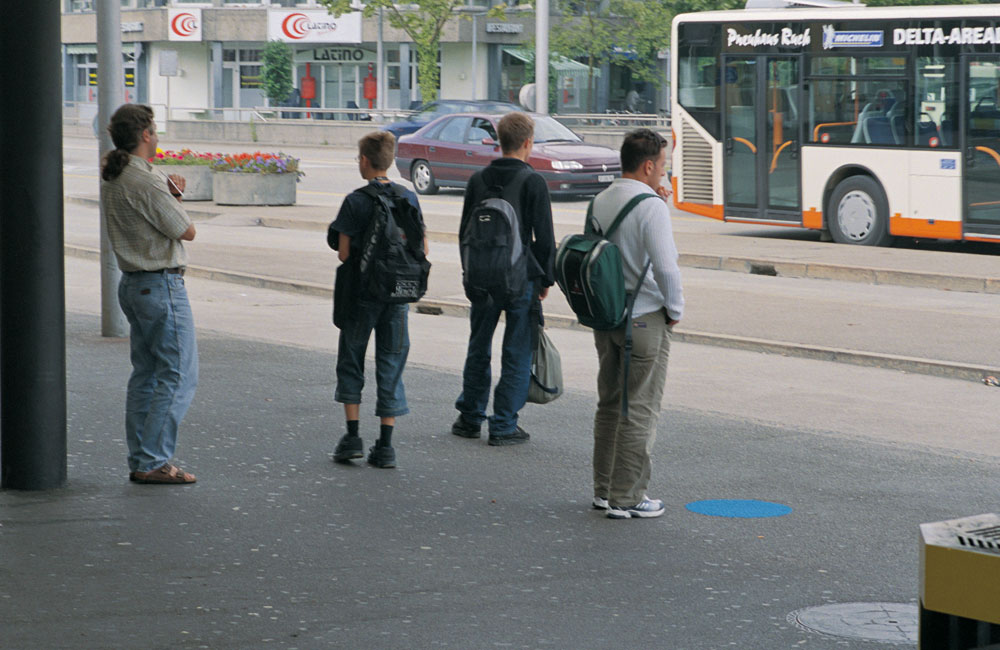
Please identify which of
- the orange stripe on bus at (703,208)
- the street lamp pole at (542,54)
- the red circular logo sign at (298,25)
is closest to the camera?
the orange stripe on bus at (703,208)

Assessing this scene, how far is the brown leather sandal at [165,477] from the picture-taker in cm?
681

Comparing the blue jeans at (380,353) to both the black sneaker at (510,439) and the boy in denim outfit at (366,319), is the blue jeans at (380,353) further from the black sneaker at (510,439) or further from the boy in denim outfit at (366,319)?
the black sneaker at (510,439)

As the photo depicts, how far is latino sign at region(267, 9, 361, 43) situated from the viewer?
62.3 meters

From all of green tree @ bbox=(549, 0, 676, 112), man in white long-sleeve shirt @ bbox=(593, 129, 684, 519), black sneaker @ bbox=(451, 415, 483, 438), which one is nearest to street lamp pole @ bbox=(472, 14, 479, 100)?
green tree @ bbox=(549, 0, 676, 112)

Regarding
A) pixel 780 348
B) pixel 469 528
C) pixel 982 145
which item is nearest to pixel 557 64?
pixel 982 145

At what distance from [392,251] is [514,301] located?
0.90m

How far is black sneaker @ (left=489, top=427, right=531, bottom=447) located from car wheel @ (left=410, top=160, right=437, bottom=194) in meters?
20.2

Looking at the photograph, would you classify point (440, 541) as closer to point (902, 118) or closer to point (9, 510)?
point (9, 510)

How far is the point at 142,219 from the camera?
21.5 ft

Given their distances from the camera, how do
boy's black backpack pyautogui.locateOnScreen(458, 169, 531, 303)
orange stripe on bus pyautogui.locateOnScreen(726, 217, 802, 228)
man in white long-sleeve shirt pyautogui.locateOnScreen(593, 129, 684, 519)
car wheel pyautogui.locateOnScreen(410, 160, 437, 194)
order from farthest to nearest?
car wheel pyautogui.locateOnScreen(410, 160, 437, 194)
orange stripe on bus pyautogui.locateOnScreen(726, 217, 802, 228)
boy's black backpack pyautogui.locateOnScreen(458, 169, 531, 303)
man in white long-sleeve shirt pyautogui.locateOnScreen(593, 129, 684, 519)

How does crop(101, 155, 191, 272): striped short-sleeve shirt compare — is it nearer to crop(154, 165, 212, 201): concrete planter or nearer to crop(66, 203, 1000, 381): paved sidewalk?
crop(66, 203, 1000, 381): paved sidewalk

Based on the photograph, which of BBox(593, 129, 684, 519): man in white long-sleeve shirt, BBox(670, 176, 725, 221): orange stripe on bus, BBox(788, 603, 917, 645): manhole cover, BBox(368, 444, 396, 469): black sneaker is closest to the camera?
BBox(788, 603, 917, 645): manhole cover

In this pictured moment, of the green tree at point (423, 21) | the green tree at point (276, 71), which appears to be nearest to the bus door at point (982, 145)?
the green tree at point (423, 21)

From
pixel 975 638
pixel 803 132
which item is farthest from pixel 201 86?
pixel 975 638
